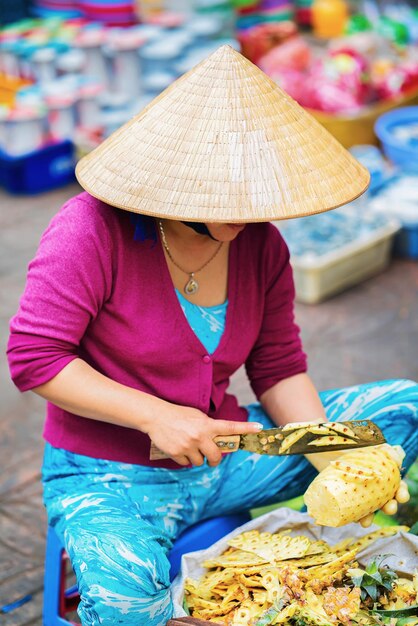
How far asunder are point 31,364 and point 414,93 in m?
4.18

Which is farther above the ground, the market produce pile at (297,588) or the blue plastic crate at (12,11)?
the blue plastic crate at (12,11)

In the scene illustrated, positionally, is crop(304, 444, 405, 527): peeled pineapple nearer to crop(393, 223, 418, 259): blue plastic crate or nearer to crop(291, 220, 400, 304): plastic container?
crop(291, 220, 400, 304): plastic container

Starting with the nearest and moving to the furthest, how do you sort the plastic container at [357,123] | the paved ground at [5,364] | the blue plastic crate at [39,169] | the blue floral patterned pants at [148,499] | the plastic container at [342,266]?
1. the blue floral patterned pants at [148,499]
2. the paved ground at [5,364]
3. the plastic container at [342,266]
4. the plastic container at [357,123]
5. the blue plastic crate at [39,169]

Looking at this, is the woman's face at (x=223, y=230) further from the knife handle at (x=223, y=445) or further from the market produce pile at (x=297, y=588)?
the market produce pile at (x=297, y=588)

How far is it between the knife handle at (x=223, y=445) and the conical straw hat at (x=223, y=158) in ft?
1.56

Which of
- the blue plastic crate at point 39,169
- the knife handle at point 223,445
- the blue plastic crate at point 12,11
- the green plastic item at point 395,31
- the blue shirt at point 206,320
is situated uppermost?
the blue plastic crate at point 12,11

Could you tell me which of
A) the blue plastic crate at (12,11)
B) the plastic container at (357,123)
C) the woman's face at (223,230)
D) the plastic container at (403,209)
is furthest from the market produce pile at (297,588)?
the blue plastic crate at (12,11)

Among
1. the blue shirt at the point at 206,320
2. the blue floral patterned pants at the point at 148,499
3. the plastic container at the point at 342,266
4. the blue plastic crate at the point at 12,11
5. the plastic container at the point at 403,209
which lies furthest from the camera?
the blue plastic crate at the point at 12,11

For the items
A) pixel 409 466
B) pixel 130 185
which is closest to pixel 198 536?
pixel 409 466

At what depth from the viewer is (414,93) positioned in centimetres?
550

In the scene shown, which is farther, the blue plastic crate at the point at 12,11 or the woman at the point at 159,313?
the blue plastic crate at the point at 12,11

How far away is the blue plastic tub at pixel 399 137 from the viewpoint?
15.8ft

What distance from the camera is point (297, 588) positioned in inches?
76.3

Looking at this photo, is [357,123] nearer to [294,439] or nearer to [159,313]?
[159,313]
